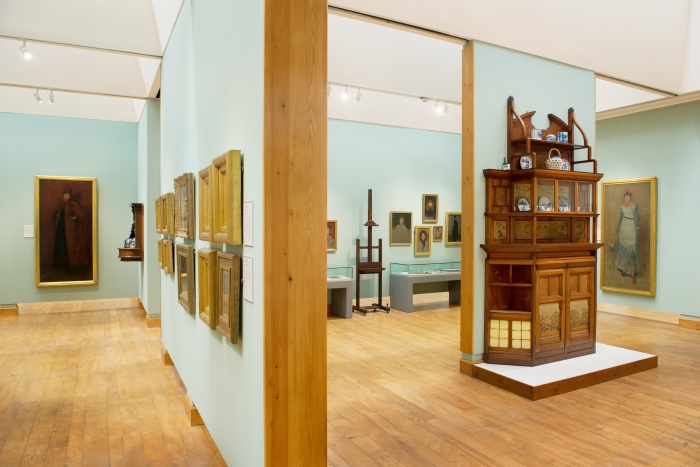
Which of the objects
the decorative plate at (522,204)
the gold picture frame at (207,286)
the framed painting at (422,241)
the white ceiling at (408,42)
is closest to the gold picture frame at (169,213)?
the gold picture frame at (207,286)

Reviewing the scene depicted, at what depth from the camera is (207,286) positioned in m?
3.70

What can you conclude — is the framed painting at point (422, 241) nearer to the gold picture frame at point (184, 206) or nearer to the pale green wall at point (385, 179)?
the pale green wall at point (385, 179)

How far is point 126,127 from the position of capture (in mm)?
10688

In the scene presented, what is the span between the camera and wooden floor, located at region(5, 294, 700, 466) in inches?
145

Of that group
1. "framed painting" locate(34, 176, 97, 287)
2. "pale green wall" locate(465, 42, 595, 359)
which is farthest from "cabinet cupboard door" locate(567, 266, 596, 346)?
"framed painting" locate(34, 176, 97, 287)

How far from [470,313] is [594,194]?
8.02 ft

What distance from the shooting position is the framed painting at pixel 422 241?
11531 mm

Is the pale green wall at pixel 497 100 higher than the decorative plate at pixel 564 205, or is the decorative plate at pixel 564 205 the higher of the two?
the pale green wall at pixel 497 100

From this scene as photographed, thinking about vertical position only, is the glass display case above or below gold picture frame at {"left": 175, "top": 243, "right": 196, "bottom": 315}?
below

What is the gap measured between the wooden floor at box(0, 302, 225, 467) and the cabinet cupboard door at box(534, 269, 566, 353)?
12.5ft

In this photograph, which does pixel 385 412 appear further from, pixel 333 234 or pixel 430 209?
pixel 430 209

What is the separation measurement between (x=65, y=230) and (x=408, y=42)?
8.04m

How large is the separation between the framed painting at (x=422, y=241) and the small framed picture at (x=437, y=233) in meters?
0.17

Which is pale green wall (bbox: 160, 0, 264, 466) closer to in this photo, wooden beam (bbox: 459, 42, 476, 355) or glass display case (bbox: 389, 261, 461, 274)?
wooden beam (bbox: 459, 42, 476, 355)
